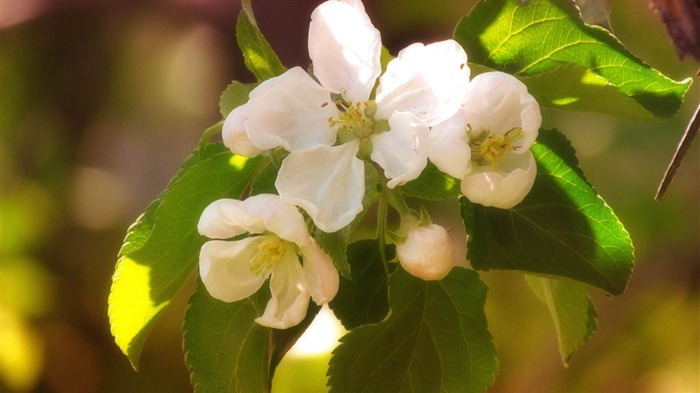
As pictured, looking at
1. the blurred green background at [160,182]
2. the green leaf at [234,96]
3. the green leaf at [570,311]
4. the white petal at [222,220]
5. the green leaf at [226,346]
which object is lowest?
the blurred green background at [160,182]

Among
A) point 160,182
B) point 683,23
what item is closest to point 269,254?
point 683,23

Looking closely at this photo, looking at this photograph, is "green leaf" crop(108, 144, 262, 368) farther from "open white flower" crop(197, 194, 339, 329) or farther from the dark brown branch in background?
the dark brown branch in background

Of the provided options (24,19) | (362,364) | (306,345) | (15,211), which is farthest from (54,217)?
(362,364)

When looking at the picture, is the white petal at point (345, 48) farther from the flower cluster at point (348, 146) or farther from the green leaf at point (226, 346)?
the green leaf at point (226, 346)

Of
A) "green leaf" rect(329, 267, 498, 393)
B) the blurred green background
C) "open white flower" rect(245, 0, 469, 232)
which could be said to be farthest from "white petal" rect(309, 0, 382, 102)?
the blurred green background

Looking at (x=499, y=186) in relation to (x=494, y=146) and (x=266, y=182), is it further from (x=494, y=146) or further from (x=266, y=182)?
(x=266, y=182)

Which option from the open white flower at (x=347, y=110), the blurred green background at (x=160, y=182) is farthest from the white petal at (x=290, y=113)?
the blurred green background at (x=160, y=182)

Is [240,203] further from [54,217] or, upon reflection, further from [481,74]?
[54,217]

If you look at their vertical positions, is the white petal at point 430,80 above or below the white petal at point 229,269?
above
